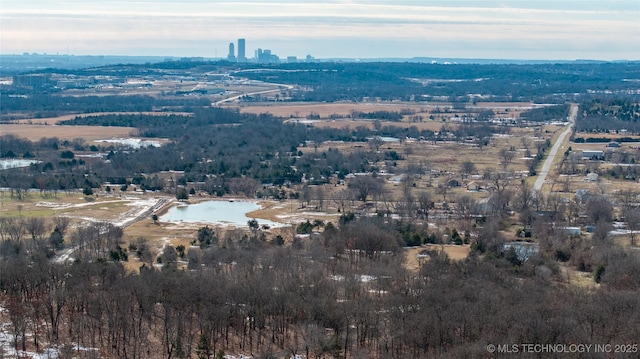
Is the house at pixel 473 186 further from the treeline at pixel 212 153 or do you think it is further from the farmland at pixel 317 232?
the treeline at pixel 212 153

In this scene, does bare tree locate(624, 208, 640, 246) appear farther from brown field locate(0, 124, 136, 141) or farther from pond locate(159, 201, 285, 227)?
brown field locate(0, 124, 136, 141)

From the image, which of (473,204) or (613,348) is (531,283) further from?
(473,204)

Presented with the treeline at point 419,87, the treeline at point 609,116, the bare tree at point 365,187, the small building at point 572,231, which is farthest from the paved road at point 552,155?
the treeline at point 419,87

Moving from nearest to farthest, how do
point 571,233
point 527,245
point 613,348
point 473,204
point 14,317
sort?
point 613,348 → point 14,317 → point 527,245 → point 571,233 → point 473,204

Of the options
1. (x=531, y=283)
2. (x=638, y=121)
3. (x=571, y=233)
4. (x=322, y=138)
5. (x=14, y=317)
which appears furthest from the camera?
(x=638, y=121)

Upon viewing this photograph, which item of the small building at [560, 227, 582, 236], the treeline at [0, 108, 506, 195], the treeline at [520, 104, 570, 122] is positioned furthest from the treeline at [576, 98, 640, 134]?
the small building at [560, 227, 582, 236]

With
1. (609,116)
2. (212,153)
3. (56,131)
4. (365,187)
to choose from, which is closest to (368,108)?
(609,116)

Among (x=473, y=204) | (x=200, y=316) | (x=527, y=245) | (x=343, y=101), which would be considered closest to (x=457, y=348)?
(x=200, y=316)

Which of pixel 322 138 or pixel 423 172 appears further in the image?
pixel 322 138
